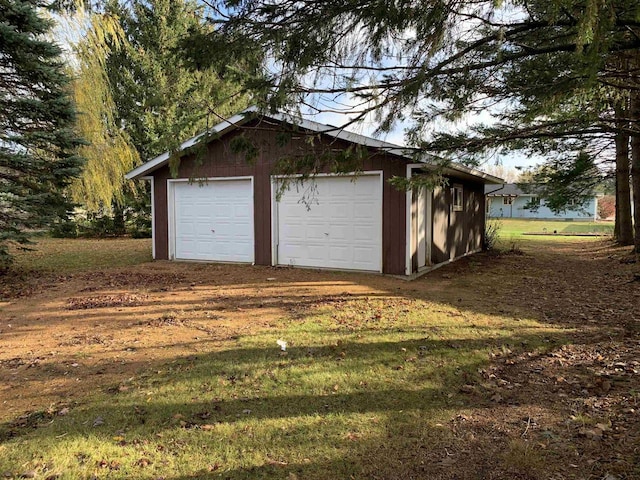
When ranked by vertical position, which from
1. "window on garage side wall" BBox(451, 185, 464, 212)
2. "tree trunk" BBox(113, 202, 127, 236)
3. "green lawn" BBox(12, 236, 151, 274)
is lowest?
"green lawn" BBox(12, 236, 151, 274)

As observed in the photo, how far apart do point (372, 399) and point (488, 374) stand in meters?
1.32

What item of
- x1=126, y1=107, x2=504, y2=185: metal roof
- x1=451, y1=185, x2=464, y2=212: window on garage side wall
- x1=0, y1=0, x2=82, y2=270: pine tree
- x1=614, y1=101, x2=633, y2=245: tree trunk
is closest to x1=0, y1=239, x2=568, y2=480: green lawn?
x1=126, y1=107, x2=504, y2=185: metal roof

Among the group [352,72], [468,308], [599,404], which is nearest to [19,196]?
[352,72]

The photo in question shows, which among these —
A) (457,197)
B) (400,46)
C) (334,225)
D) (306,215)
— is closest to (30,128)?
(306,215)

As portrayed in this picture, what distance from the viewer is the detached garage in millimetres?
9898

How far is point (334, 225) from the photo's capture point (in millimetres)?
10664

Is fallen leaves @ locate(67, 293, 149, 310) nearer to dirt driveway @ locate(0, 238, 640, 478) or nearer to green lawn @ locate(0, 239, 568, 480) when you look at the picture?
dirt driveway @ locate(0, 238, 640, 478)

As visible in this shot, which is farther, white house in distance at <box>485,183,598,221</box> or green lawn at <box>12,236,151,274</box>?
white house in distance at <box>485,183,598,221</box>

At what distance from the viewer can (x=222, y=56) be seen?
4.48 meters

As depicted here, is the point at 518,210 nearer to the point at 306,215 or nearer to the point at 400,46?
the point at 306,215

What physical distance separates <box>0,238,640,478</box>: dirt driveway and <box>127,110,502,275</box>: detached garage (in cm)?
66

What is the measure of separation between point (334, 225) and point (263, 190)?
2.11 metres

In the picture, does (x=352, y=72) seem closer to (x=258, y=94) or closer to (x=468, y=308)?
(x=258, y=94)

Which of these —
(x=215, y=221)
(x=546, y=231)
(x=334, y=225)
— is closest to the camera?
(x=334, y=225)
